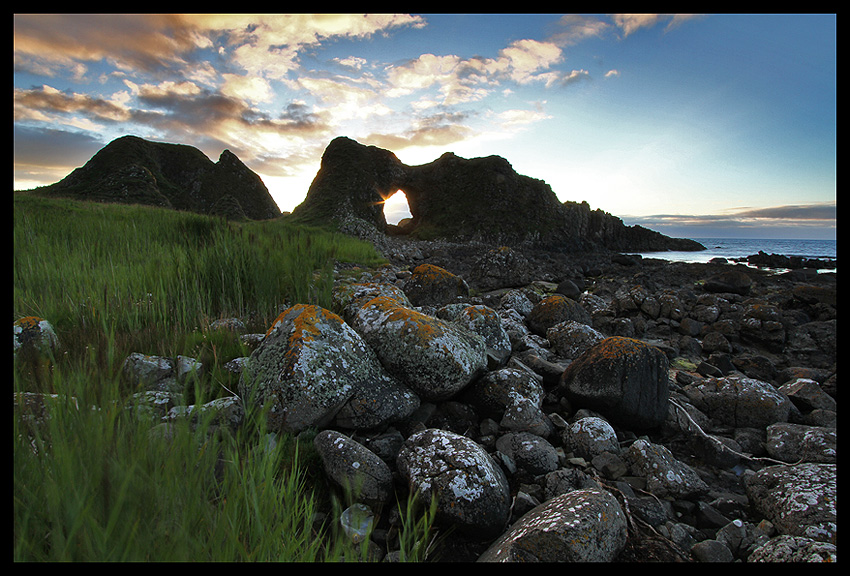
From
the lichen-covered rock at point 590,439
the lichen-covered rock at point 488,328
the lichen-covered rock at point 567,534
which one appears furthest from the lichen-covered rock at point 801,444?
the lichen-covered rock at point 488,328

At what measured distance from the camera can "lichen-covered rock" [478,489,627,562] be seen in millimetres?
1645

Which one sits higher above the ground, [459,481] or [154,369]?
[154,369]

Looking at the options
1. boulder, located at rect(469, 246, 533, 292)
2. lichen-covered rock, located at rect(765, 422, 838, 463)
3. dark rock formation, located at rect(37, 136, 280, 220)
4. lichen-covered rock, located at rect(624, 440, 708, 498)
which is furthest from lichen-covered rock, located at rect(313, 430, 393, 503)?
dark rock formation, located at rect(37, 136, 280, 220)

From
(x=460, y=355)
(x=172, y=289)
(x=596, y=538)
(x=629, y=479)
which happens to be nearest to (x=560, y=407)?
(x=629, y=479)

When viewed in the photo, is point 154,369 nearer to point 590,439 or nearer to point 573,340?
point 590,439

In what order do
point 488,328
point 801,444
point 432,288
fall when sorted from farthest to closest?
point 432,288 < point 488,328 < point 801,444

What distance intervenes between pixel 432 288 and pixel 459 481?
17.6 ft

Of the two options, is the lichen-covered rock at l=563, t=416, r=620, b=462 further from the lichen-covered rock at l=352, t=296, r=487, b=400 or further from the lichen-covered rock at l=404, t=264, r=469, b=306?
the lichen-covered rock at l=404, t=264, r=469, b=306

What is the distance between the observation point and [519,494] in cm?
219

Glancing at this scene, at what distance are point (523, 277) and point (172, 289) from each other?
1071 centimetres

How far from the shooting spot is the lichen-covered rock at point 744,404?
11.5 ft

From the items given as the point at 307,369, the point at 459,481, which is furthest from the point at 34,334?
the point at 459,481

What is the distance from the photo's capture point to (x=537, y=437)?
265cm

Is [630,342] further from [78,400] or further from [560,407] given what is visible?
[78,400]
